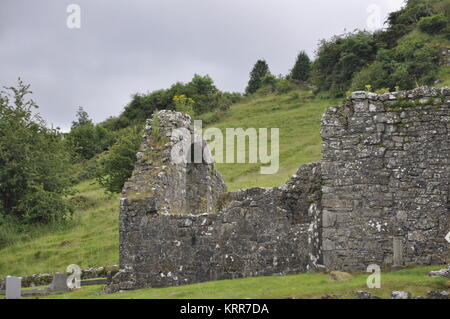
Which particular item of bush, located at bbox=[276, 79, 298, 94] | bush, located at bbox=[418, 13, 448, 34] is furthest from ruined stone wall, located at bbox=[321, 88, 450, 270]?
bush, located at bbox=[276, 79, 298, 94]

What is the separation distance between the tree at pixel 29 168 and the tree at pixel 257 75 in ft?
138

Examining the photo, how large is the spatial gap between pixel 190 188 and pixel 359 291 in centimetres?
1149

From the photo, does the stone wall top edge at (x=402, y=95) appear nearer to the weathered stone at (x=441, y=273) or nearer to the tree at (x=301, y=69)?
the weathered stone at (x=441, y=273)

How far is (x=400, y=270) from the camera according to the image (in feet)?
59.3

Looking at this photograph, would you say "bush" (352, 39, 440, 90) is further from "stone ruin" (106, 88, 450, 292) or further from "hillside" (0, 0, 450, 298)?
"stone ruin" (106, 88, 450, 292)

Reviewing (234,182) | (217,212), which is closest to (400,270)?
(217,212)

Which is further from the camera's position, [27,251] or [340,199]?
[27,251]

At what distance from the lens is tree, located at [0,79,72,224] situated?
1704 inches

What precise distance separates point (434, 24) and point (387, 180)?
51812 millimetres

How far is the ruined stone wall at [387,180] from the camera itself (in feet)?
61.0

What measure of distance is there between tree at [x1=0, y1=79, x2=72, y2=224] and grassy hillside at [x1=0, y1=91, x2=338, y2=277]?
1.57m

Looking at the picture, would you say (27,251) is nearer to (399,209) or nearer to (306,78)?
(399,209)

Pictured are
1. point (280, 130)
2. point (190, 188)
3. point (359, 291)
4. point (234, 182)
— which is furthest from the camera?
point (280, 130)

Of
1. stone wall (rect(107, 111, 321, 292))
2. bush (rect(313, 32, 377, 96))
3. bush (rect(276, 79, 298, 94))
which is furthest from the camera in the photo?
bush (rect(276, 79, 298, 94))
